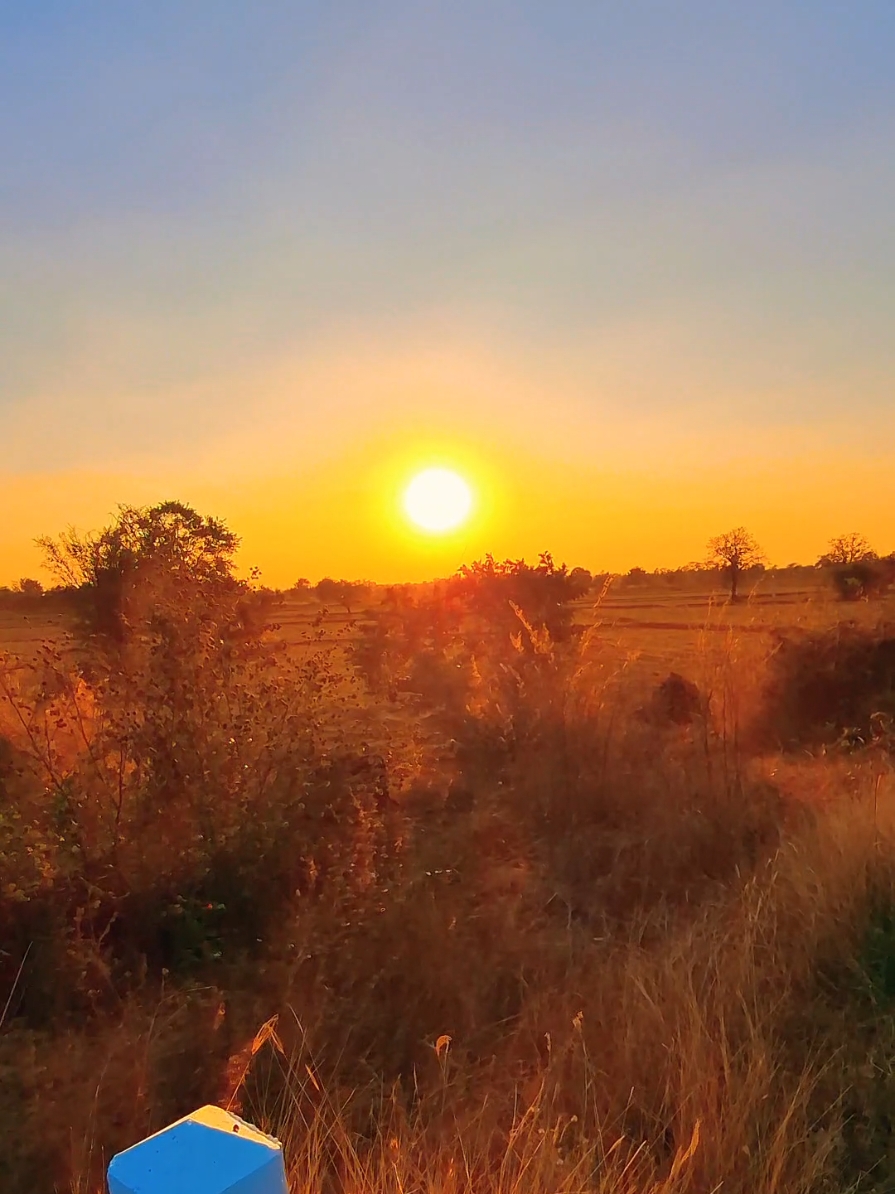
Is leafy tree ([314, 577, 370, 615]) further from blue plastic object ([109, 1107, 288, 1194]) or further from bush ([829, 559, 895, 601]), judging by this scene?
blue plastic object ([109, 1107, 288, 1194])

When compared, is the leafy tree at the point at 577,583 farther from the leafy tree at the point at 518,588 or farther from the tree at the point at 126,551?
the tree at the point at 126,551

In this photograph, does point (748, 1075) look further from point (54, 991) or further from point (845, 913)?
point (54, 991)

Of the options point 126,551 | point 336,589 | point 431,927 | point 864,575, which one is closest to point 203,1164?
point 431,927

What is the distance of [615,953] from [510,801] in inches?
105

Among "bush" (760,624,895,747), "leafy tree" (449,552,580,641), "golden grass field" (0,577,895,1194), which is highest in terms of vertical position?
"leafy tree" (449,552,580,641)

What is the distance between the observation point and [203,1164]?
1.39 metres

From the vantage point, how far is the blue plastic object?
1.35 meters

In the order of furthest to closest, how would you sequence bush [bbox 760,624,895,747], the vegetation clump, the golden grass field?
bush [bbox 760,624,895,747] < the vegetation clump < the golden grass field

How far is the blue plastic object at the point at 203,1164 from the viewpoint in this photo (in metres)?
1.35

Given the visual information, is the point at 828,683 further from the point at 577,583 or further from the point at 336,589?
the point at 336,589

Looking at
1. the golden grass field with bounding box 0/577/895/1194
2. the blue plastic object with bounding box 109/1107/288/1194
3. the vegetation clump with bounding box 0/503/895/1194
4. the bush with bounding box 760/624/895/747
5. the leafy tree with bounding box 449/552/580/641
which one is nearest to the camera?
the blue plastic object with bounding box 109/1107/288/1194

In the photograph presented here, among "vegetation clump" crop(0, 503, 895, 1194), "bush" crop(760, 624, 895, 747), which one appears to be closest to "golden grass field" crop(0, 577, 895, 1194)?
"vegetation clump" crop(0, 503, 895, 1194)

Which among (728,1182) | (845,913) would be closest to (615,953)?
(845,913)

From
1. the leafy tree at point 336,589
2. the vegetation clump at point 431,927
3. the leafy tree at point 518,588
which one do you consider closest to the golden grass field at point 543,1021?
the vegetation clump at point 431,927
